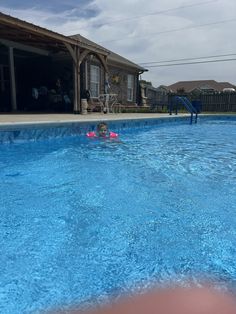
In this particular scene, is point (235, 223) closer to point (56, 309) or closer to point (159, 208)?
point (159, 208)

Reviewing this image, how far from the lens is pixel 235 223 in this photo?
129 inches

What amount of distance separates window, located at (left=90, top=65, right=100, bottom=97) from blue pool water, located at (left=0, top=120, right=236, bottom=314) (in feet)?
34.9

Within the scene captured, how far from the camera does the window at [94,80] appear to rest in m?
16.2

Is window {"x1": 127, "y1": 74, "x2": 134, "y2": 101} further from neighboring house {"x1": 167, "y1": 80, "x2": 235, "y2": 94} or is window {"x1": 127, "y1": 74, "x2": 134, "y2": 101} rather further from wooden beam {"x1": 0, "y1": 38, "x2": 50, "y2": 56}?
neighboring house {"x1": 167, "y1": 80, "x2": 235, "y2": 94}

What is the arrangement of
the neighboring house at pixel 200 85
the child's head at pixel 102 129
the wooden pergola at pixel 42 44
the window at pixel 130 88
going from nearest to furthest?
the child's head at pixel 102 129, the wooden pergola at pixel 42 44, the window at pixel 130 88, the neighboring house at pixel 200 85

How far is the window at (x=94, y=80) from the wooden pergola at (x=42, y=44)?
181 centimetres

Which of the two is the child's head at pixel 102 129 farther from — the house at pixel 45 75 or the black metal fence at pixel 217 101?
the black metal fence at pixel 217 101

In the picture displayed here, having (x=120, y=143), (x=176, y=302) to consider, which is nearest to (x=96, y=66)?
(x=120, y=143)

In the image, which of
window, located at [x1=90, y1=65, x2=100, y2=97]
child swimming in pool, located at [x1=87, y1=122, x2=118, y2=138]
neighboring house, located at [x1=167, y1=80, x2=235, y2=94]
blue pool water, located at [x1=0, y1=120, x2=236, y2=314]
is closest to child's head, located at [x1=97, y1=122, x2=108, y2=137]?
child swimming in pool, located at [x1=87, y1=122, x2=118, y2=138]

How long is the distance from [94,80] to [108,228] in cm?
1426

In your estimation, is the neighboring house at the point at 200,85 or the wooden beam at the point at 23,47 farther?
the neighboring house at the point at 200,85

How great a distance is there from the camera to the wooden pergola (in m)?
10.5

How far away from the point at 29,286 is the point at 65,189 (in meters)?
2.40

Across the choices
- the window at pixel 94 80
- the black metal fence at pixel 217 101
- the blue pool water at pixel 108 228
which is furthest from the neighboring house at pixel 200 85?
the blue pool water at pixel 108 228
